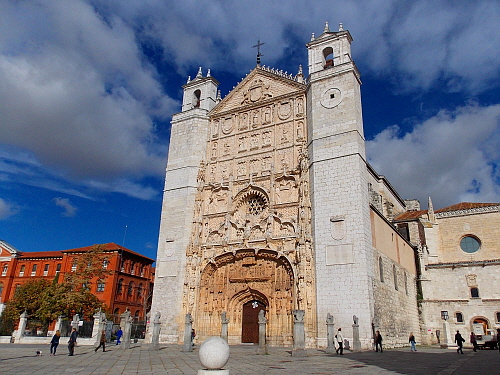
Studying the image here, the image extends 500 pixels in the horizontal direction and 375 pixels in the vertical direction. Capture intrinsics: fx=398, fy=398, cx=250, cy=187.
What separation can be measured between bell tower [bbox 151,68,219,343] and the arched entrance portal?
3.28m

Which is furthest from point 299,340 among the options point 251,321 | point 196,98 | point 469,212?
point 469,212

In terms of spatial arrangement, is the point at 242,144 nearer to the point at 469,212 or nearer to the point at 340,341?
the point at 340,341

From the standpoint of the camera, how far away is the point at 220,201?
75.7 ft

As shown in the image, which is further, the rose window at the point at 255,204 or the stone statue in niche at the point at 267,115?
the stone statue in niche at the point at 267,115

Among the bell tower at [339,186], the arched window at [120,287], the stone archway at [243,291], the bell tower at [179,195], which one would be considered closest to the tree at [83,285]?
the bell tower at [179,195]

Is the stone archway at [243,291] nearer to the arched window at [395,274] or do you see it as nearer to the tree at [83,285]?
the arched window at [395,274]

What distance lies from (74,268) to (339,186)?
32.8 m

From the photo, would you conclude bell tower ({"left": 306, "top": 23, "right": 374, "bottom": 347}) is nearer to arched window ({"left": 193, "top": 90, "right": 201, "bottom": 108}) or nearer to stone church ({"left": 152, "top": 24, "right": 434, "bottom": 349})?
stone church ({"left": 152, "top": 24, "right": 434, "bottom": 349})

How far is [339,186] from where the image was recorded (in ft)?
63.2

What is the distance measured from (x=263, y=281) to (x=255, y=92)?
11.8 m

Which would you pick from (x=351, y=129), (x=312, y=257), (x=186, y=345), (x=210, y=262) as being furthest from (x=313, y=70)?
(x=186, y=345)

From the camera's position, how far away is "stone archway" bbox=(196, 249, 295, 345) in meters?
19.2

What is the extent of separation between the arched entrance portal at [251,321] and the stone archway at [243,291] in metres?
0.07

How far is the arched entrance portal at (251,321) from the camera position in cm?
2008
